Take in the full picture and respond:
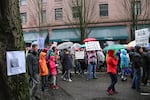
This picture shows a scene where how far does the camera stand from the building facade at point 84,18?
37281 millimetres

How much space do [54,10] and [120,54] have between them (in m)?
28.1

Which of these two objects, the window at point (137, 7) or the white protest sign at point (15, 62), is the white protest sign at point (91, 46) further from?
the window at point (137, 7)

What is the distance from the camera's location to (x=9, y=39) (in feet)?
18.0

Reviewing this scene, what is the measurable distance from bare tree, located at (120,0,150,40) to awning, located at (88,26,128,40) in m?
1.87

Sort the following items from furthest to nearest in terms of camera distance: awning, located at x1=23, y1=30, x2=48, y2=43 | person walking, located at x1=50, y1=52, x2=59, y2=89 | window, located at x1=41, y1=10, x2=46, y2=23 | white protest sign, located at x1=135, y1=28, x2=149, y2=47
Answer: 1. awning, located at x1=23, y1=30, x2=48, y2=43
2. window, located at x1=41, y1=10, x2=46, y2=23
3. person walking, located at x1=50, y1=52, x2=59, y2=89
4. white protest sign, located at x1=135, y1=28, x2=149, y2=47

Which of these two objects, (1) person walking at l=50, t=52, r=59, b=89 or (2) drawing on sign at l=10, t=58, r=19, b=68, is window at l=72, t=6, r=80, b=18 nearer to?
(1) person walking at l=50, t=52, r=59, b=89

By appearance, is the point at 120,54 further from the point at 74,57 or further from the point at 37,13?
the point at 37,13

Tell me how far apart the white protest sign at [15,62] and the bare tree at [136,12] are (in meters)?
31.4

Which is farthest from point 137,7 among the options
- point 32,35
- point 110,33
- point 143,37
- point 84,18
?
point 143,37

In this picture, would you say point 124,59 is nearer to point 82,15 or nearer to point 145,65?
point 145,65

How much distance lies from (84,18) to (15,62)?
33754 mm

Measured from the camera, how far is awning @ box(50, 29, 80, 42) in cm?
4077

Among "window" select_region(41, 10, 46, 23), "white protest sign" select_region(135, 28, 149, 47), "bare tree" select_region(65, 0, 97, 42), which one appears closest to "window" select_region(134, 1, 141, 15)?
"bare tree" select_region(65, 0, 97, 42)

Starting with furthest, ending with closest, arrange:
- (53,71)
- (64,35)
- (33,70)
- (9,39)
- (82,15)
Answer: (64,35) < (82,15) < (53,71) < (33,70) < (9,39)
